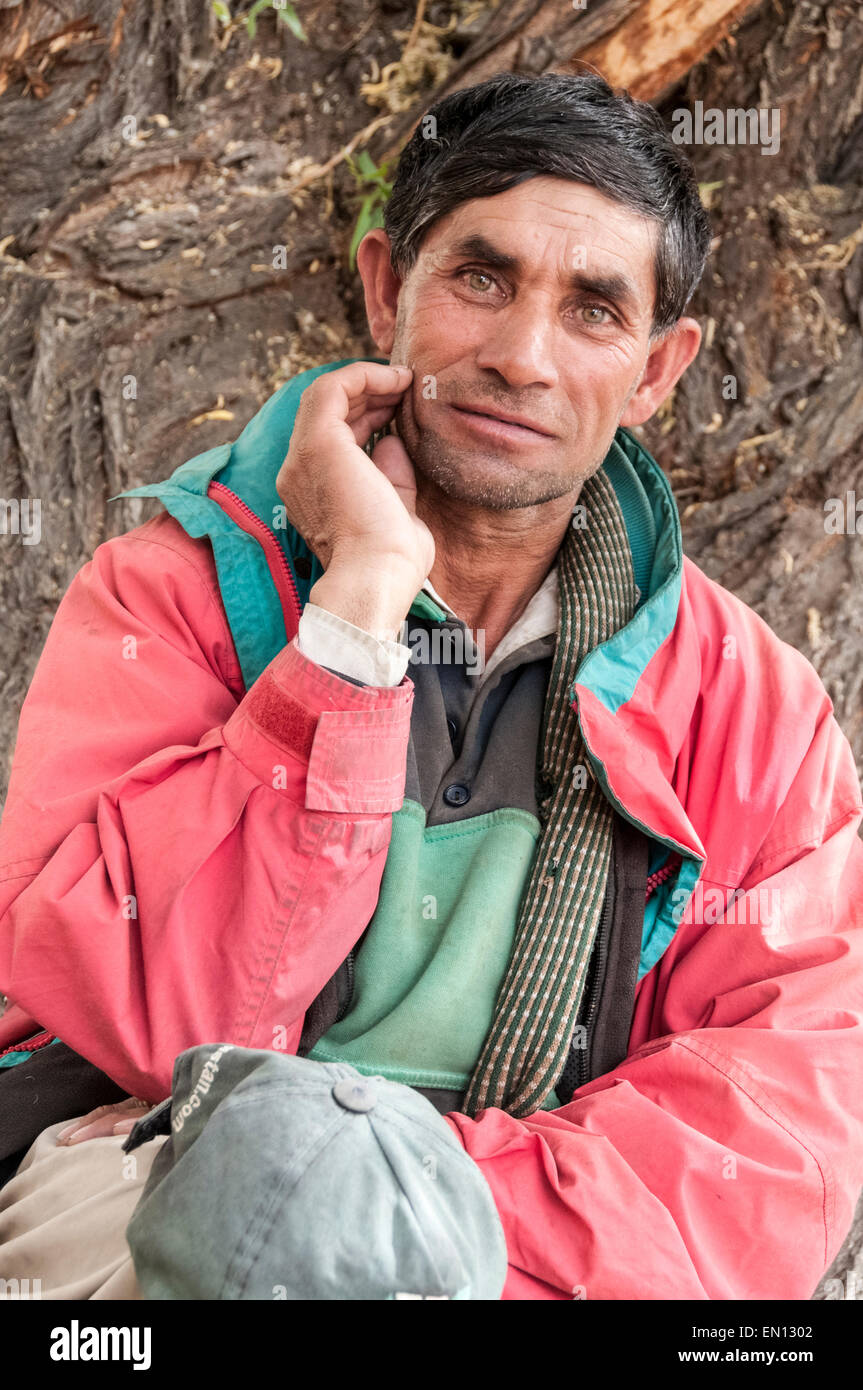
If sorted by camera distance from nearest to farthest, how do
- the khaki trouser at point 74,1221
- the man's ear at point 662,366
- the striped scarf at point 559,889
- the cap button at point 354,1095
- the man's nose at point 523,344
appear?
the cap button at point 354,1095
the khaki trouser at point 74,1221
the striped scarf at point 559,889
the man's nose at point 523,344
the man's ear at point 662,366

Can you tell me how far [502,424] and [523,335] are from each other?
0.16m

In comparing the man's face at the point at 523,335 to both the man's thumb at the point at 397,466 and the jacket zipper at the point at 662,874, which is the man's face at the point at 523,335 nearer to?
the man's thumb at the point at 397,466

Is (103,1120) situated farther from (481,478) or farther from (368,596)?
(481,478)

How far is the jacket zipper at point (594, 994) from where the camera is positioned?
2.21 meters

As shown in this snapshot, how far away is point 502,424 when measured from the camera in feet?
7.47

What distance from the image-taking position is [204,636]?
2.19 meters

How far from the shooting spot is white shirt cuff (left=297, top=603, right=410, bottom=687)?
191cm

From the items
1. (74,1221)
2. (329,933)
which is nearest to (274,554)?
(329,933)

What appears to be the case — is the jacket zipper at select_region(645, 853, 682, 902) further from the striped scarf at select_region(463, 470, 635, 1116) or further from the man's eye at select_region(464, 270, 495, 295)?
the man's eye at select_region(464, 270, 495, 295)

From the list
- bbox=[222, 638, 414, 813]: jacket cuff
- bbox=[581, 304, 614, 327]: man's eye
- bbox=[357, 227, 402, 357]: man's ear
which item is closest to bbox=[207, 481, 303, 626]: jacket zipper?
bbox=[222, 638, 414, 813]: jacket cuff

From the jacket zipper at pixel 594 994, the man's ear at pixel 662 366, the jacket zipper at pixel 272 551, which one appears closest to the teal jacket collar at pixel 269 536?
the jacket zipper at pixel 272 551

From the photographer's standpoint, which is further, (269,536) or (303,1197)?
(269,536)

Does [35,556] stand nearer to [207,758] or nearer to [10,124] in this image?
[10,124]

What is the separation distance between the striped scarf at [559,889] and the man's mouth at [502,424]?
0.30 m
